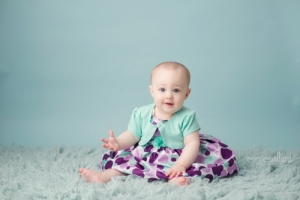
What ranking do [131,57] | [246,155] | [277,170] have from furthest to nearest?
[131,57] < [246,155] < [277,170]

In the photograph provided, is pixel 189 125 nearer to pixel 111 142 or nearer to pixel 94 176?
pixel 111 142

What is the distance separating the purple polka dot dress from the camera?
2721 millimetres

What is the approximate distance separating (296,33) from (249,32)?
37 cm

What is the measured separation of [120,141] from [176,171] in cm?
40

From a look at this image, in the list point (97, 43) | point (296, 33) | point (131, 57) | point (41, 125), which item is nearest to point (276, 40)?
point (296, 33)

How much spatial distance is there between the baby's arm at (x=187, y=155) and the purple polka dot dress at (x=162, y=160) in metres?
0.04

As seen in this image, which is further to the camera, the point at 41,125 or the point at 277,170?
the point at 41,125

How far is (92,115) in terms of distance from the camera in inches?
162

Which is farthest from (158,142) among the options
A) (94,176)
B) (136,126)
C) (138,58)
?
(138,58)

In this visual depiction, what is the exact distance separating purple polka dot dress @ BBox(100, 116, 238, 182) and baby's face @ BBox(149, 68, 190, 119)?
13 centimetres

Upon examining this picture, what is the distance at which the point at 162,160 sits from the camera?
279 centimetres

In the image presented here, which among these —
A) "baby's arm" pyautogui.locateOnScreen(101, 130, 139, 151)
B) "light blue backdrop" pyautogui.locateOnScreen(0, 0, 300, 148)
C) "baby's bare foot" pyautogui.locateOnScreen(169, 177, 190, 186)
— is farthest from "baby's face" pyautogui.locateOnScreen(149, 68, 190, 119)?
"light blue backdrop" pyautogui.locateOnScreen(0, 0, 300, 148)

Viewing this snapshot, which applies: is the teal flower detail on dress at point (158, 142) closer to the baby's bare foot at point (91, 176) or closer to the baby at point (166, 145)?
the baby at point (166, 145)

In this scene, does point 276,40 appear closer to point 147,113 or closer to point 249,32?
point 249,32
